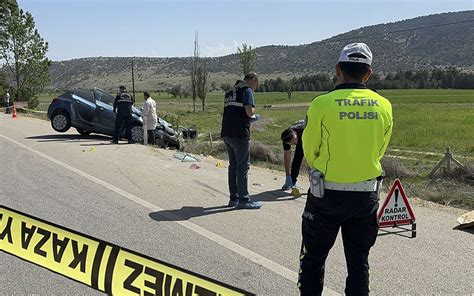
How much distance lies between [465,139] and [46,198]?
766 inches

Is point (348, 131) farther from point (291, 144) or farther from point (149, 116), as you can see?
point (149, 116)

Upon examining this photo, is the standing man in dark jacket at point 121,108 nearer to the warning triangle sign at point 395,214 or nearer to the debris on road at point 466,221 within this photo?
the warning triangle sign at point 395,214

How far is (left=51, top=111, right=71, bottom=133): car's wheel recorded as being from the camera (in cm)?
1639

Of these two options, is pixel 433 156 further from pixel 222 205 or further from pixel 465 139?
pixel 222 205

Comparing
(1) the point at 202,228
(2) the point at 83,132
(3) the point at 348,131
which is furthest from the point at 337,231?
(2) the point at 83,132

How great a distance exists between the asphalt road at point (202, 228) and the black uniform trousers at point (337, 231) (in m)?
0.85

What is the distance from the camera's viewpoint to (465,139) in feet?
Result: 71.7

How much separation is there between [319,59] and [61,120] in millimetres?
128587

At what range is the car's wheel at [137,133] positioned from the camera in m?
15.4

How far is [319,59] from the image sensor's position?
139 m

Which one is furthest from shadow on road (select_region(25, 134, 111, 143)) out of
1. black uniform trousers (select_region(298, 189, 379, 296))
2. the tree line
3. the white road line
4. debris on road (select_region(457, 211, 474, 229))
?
the tree line

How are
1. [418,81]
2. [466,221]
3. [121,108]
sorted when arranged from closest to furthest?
[466,221] < [121,108] < [418,81]

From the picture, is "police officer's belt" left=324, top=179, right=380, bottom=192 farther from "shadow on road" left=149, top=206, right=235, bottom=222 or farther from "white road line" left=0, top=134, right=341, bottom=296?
"shadow on road" left=149, top=206, right=235, bottom=222

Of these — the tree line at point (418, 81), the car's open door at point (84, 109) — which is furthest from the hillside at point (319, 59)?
the car's open door at point (84, 109)
